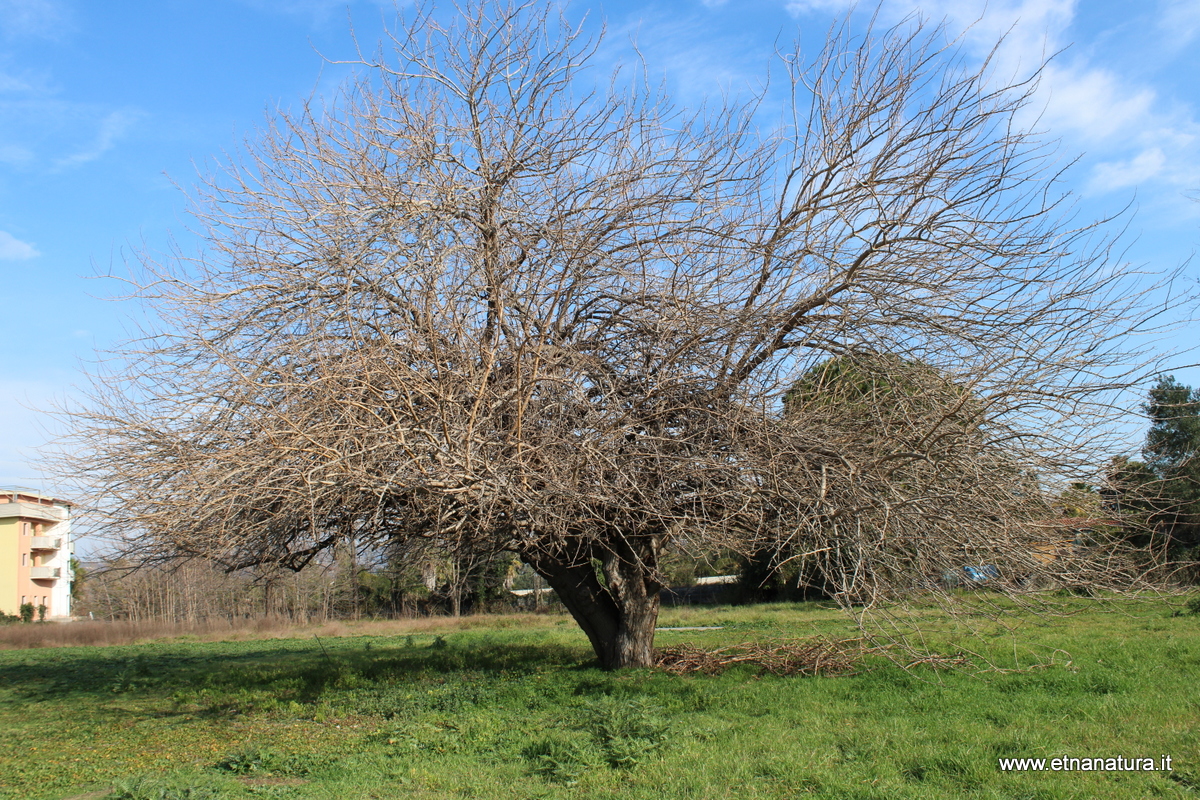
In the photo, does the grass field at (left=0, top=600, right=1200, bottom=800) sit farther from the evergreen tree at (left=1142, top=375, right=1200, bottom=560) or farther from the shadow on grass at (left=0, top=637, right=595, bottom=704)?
the evergreen tree at (left=1142, top=375, right=1200, bottom=560)

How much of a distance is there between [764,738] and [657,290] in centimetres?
437

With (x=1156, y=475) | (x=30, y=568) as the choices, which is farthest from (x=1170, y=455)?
(x=30, y=568)

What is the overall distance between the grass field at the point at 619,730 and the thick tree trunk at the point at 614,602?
521 mm

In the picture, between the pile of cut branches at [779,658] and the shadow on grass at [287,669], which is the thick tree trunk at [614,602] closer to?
the pile of cut branches at [779,658]

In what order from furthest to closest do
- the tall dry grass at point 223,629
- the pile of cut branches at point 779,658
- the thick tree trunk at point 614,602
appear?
1. the tall dry grass at point 223,629
2. the thick tree trunk at point 614,602
3. the pile of cut branches at point 779,658

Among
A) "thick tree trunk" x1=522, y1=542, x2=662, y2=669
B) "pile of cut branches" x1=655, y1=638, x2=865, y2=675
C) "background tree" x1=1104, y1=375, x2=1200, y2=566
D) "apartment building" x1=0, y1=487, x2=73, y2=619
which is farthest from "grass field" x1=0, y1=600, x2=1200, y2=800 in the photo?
"apartment building" x1=0, y1=487, x2=73, y2=619

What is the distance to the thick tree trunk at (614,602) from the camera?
32.9ft

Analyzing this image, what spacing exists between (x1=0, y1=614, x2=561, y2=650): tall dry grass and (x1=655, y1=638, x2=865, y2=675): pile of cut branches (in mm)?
12226

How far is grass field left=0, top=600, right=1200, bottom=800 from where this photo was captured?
17.9 feet

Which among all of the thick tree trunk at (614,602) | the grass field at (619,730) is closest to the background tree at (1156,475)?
the grass field at (619,730)

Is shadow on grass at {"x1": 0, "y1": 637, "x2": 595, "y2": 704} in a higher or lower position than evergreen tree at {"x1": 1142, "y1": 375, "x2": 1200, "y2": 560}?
lower

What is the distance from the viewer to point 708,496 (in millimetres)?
7398

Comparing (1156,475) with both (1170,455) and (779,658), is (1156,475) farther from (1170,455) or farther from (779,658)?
(779,658)

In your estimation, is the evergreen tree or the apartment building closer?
the evergreen tree
